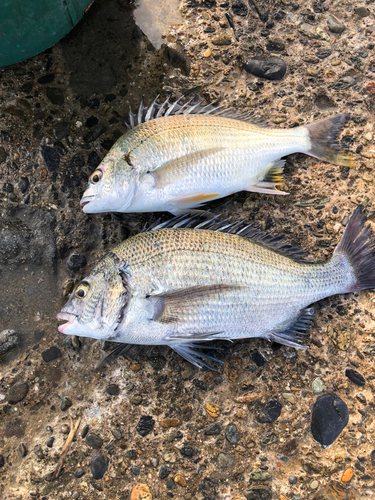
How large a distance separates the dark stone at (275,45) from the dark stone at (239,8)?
0.28 metres

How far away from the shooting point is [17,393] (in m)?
2.16

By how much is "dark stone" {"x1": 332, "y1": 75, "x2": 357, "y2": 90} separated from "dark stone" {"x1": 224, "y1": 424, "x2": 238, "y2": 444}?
2436 millimetres

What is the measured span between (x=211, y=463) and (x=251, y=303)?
1.03 meters

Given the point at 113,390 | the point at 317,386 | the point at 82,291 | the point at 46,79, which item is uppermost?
the point at 46,79

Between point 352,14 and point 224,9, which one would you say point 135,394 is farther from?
point 352,14

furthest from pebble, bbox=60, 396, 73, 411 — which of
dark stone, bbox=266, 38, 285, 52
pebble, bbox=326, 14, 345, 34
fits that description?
pebble, bbox=326, 14, 345, 34

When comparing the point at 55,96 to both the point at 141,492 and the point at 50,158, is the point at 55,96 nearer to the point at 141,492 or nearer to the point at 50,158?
the point at 50,158

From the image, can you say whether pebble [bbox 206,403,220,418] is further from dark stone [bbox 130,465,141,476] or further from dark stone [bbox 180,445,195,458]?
dark stone [bbox 130,465,141,476]

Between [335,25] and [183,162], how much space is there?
1.64 meters

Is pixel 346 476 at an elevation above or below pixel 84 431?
below

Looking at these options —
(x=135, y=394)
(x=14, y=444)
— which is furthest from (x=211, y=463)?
(x=14, y=444)

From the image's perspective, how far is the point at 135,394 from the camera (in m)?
2.16

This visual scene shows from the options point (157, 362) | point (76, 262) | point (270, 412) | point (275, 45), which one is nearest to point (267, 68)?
point (275, 45)

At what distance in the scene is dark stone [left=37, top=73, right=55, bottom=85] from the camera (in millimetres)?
2359
